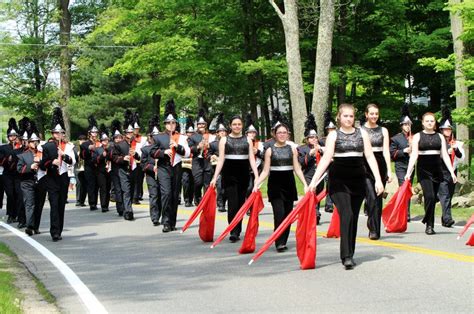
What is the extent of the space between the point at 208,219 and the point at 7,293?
188 inches

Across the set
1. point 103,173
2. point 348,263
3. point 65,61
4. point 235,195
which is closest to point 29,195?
point 235,195

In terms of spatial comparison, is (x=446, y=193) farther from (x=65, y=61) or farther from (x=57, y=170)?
(x=65, y=61)

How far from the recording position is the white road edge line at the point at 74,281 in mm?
8742

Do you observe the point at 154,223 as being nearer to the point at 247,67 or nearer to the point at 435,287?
the point at 435,287

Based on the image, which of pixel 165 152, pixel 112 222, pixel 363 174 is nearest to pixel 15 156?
pixel 112 222

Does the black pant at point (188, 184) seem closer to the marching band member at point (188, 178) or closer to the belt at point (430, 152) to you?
the marching band member at point (188, 178)

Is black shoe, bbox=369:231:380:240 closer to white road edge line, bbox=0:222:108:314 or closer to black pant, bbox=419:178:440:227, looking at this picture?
black pant, bbox=419:178:440:227

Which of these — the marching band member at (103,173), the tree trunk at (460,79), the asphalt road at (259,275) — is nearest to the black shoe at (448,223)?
the asphalt road at (259,275)

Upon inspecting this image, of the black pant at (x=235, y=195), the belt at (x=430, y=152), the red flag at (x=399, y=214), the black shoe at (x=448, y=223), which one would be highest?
the belt at (x=430, y=152)

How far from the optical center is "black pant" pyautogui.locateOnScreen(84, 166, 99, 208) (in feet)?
72.8

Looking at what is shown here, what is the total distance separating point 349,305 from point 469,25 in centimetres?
1166

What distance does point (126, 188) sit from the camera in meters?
18.6

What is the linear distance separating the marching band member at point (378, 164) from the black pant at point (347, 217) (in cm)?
253

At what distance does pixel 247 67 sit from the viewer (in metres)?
35.1
